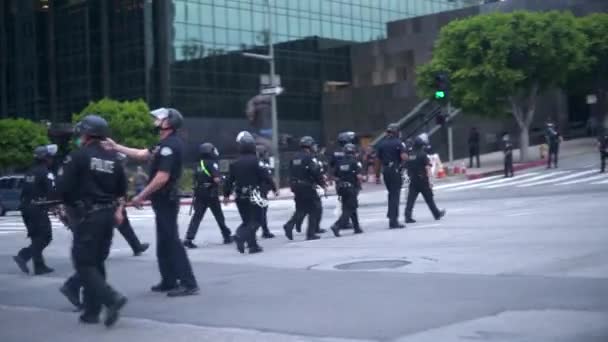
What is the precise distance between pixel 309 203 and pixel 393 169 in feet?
6.99

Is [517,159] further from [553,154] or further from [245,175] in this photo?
[245,175]

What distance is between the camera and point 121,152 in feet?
28.9

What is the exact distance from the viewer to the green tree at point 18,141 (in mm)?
52312

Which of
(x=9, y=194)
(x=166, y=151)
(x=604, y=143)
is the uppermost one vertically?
(x=166, y=151)

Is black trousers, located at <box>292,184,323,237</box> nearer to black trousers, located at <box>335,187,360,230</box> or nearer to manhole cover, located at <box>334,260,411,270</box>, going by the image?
black trousers, located at <box>335,187,360,230</box>

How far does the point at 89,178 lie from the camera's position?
796 centimetres

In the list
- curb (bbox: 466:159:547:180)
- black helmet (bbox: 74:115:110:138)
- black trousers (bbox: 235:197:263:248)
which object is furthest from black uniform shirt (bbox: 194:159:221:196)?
curb (bbox: 466:159:547:180)

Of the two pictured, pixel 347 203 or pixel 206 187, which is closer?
pixel 206 187

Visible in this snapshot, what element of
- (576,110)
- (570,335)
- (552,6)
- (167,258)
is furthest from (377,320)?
(576,110)

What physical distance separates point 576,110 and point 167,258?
47262mm

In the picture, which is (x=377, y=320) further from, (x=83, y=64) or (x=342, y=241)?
(x=83, y=64)

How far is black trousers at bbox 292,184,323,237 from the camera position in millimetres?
15172

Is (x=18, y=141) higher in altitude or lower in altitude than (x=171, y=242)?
higher

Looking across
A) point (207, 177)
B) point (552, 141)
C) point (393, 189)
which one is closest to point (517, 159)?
point (552, 141)
